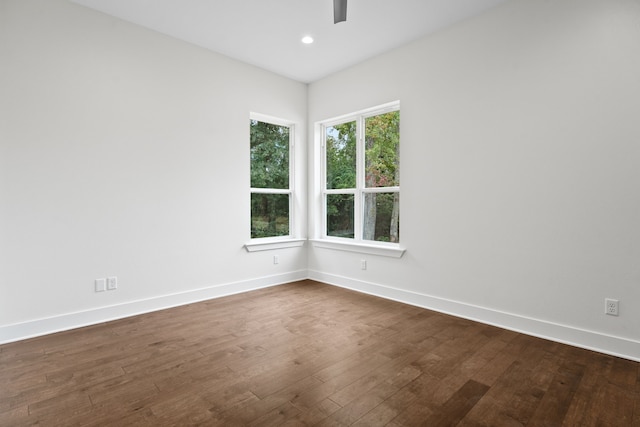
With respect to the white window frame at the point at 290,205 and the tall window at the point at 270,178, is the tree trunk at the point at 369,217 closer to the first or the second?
the white window frame at the point at 290,205

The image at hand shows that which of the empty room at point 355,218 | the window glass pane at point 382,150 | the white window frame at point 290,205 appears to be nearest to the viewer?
the empty room at point 355,218

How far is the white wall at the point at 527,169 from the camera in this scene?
2.48 meters

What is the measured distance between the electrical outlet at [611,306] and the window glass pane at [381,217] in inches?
76.1

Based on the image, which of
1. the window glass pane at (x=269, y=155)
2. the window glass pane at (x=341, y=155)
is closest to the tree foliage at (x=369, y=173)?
the window glass pane at (x=341, y=155)

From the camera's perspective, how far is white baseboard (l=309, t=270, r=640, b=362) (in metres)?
2.47

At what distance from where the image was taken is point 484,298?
3.18 metres

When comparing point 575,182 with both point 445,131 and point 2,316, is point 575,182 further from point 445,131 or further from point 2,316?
point 2,316

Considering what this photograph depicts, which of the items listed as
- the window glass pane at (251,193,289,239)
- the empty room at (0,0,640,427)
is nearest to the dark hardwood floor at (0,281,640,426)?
the empty room at (0,0,640,427)

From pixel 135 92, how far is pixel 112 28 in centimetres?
59

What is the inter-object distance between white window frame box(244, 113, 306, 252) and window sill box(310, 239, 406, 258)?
33 cm

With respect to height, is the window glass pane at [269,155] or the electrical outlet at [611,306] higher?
the window glass pane at [269,155]

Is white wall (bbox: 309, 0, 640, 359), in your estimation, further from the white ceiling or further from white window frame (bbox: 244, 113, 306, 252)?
white window frame (bbox: 244, 113, 306, 252)

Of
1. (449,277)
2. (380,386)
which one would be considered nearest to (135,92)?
(380,386)

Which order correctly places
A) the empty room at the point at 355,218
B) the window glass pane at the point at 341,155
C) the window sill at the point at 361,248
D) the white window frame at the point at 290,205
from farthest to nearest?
the window glass pane at the point at 341,155, the white window frame at the point at 290,205, the window sill at the point at 361,248, the empty room at the point at 355,218
